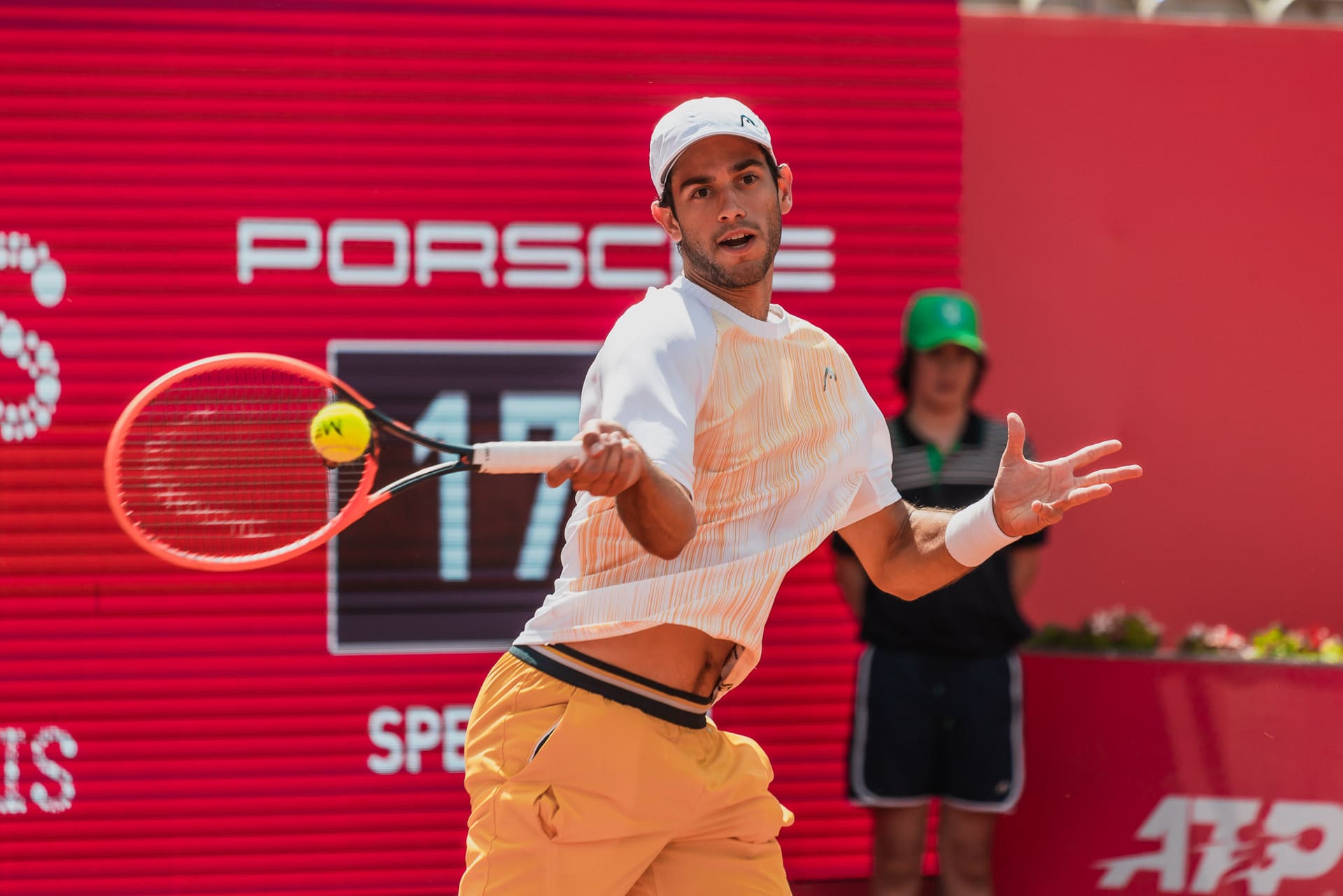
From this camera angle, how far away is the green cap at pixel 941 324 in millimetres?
4438

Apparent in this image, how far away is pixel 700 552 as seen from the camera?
242 centimetres

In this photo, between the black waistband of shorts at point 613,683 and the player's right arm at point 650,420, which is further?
the black waistband of shorts at point 613,683

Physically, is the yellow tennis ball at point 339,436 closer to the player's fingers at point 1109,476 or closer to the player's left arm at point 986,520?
the player's left arm at point 986,520

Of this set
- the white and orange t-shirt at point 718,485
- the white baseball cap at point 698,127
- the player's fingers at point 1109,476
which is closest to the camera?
the white and orange t-shirt at point 718,485

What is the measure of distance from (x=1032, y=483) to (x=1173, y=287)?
333 centimetres

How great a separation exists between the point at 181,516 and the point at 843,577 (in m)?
→ 2.03

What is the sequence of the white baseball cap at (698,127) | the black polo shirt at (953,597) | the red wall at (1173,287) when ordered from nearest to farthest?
the white baseball cap at (698,127), the black polo shirt at (953,597), the red wall at (1173,287)

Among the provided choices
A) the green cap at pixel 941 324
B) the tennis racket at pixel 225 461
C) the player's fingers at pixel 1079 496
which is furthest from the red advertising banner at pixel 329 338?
the player's fingers at pixel 1079 496

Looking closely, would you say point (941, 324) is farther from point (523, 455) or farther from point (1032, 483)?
point (523, 455)

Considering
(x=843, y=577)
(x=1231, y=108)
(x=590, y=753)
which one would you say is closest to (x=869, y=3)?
(x=1231, y=108)

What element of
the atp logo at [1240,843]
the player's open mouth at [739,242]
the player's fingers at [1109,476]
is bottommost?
the atp logo at [1240,843]

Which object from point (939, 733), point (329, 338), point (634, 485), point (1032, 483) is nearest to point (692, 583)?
point (634, 485)

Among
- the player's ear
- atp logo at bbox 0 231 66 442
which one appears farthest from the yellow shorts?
atp logo at bbox 0 231 66 442

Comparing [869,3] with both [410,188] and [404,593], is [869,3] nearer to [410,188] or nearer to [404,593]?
[410,188]
